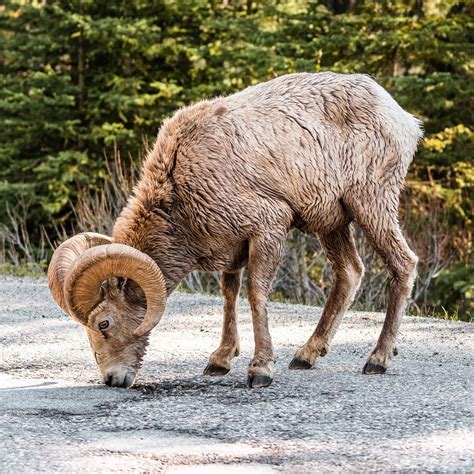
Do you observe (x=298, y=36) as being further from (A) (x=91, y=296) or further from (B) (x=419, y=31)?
(A) (x=91, y=296)

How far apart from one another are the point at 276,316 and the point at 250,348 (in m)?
2.45

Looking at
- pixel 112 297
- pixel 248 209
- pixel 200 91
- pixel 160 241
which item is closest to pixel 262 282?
pixel 248 209

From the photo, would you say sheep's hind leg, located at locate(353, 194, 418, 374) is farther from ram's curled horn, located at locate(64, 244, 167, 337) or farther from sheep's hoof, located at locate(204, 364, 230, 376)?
ram's curled horn, located at locate(64, 244, 167, 337)

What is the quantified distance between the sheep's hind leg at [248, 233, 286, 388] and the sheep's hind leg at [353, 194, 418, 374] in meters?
0.87

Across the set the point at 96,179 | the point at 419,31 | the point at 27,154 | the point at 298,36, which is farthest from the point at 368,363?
the point at 27,154

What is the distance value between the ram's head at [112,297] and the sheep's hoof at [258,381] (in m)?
0.84

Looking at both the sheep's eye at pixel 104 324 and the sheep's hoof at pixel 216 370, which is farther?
the sheep's hoof at pixel 216 370

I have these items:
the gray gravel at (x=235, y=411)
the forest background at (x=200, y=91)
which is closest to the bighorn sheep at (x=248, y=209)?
the gray gravel at (x=235, y=411)

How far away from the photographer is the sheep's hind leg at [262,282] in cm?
751

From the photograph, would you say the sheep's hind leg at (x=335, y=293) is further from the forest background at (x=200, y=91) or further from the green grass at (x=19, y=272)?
the green grass at (x=19, y=272)

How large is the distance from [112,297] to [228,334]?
115cm

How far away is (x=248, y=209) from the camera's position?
24.8ft

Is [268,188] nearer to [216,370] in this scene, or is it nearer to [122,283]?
[122,283]

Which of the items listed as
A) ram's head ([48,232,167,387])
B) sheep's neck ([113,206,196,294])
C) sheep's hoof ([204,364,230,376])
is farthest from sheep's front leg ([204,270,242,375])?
ram's head ([48,232,167,387])
